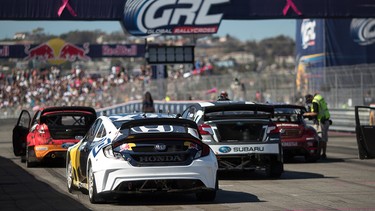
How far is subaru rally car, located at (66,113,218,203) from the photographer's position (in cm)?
1239

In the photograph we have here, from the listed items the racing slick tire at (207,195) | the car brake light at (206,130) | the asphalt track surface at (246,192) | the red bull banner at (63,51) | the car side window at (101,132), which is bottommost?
→ the asphalt track surface at (246,192)

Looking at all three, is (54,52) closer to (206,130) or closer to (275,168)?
(206,130)

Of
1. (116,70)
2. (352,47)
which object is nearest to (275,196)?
(352,47)

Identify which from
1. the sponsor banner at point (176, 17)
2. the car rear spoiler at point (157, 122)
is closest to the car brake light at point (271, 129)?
the car rear spoiler at point (157, 122)

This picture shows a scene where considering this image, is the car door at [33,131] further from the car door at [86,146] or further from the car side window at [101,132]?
the car side window at [101,132]

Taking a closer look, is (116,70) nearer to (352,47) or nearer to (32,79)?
(32,79)

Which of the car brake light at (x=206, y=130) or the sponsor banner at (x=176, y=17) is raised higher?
the sponsor banner at (x=176, y=17)

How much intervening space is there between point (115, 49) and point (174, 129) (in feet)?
202

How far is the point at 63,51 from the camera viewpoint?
67.1 meters

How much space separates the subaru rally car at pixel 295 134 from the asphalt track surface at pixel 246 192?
14.3 inches

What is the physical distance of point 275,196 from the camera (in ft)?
45.4

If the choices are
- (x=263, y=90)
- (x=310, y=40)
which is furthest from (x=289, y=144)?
(x=310, y=40)

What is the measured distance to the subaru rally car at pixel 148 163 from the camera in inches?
488

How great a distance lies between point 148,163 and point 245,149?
14.7ft
